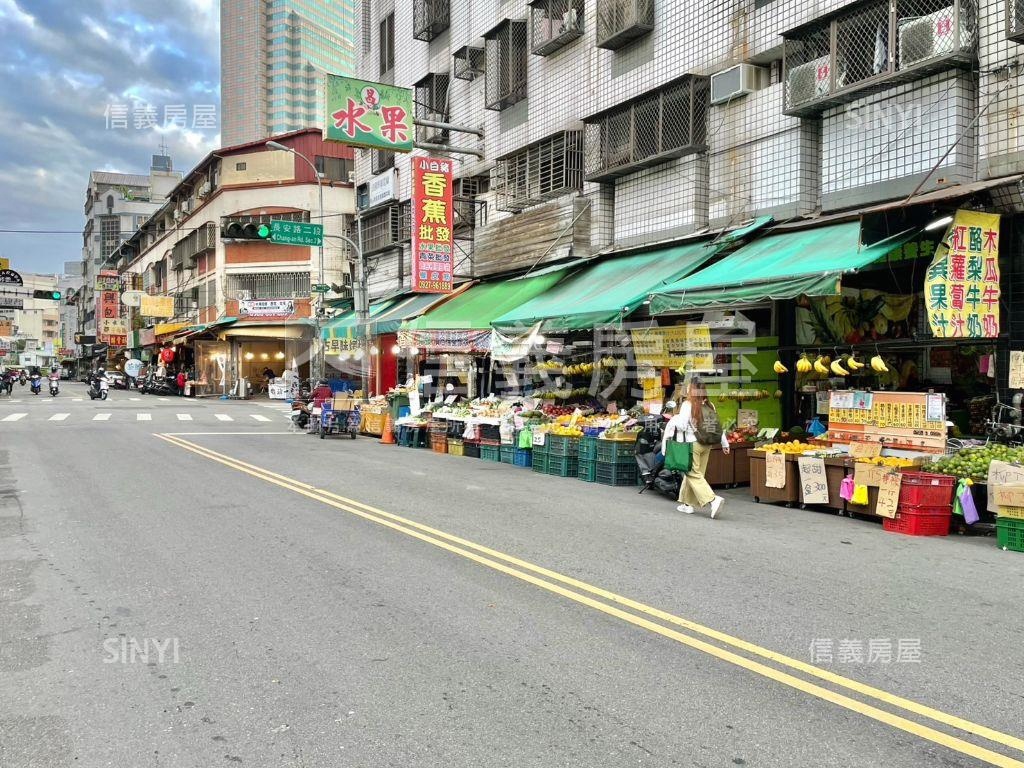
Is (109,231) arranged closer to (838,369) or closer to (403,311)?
(403,311)

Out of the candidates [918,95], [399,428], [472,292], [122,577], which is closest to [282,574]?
[122,577]

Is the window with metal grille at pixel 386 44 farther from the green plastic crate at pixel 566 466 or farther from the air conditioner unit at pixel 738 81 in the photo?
the green plastic crate at pixel 566 466

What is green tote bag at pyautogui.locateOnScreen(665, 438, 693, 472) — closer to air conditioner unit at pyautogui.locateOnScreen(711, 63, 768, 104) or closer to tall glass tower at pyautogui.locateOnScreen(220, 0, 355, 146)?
air conditioner unit at pyautogui.locateOnScreen(711, 63, 768, 104)

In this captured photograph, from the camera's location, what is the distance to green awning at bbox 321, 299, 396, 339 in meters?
23.9

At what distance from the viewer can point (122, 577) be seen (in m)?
6.64

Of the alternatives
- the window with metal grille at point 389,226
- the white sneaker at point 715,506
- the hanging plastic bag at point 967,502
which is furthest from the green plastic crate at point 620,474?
the window with metal grille at point 389,226

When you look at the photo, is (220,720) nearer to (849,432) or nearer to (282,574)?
(282,574)

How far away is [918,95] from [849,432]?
15.8ft

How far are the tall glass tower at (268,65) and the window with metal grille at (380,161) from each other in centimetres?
12398

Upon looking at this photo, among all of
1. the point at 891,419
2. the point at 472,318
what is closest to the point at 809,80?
the point at 891,419

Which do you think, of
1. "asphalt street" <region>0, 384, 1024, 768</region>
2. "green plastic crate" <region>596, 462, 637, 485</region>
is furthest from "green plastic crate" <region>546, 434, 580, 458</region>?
"asphalt street" <region>0, 384, 1024, 768</region>

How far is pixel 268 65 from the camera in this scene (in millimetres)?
146625

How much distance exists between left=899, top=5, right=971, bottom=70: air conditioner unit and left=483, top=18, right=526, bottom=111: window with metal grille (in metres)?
11.0

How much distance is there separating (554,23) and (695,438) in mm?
13007
